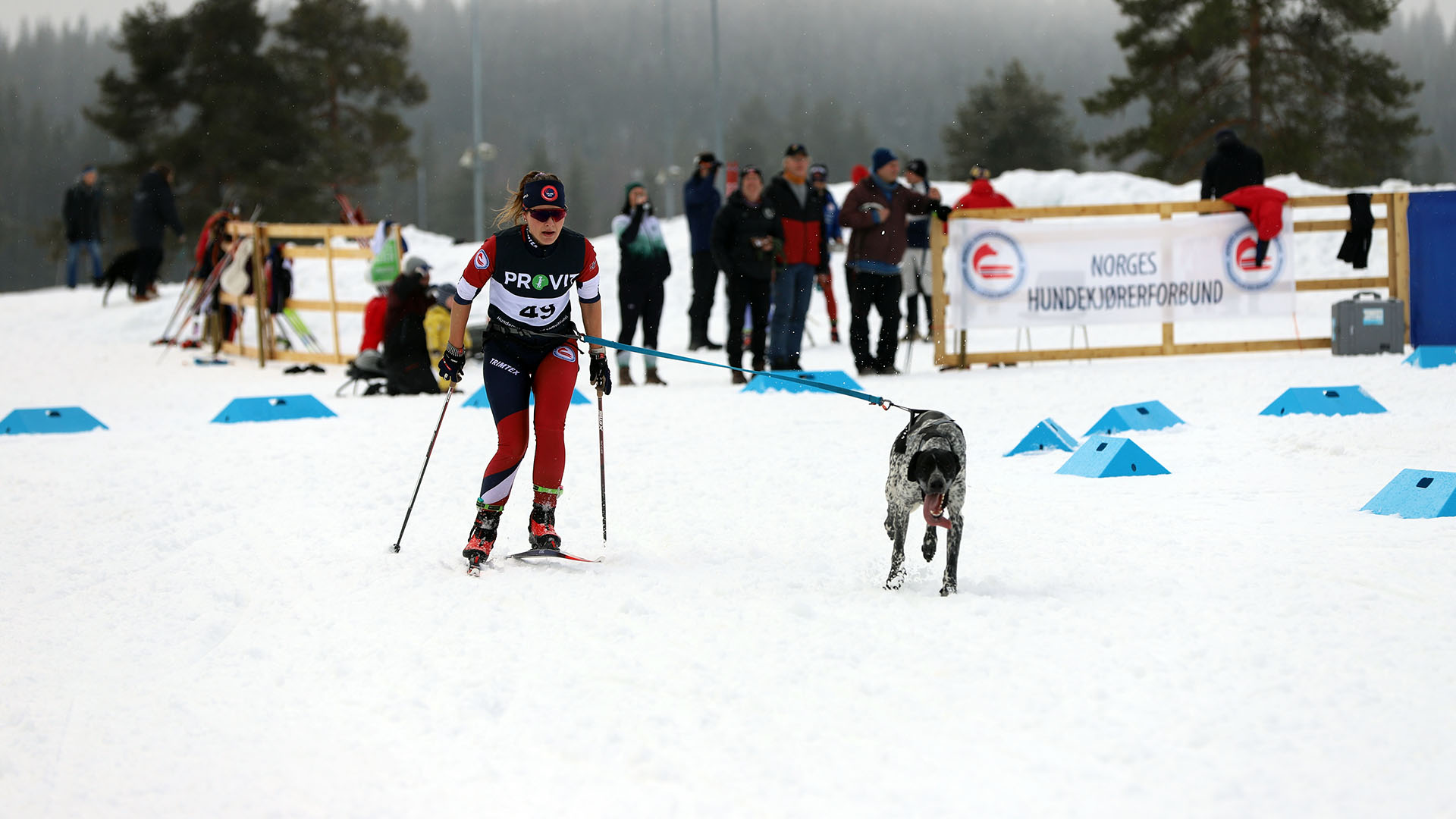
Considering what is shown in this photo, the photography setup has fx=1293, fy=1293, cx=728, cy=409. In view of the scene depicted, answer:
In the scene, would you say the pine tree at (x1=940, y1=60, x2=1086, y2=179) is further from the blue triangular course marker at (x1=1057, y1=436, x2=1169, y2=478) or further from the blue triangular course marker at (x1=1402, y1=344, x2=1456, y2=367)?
the blue triangular course marker at (x1=1057, y1=436, x2=1169, y2=478)

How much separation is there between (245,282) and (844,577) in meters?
14.0

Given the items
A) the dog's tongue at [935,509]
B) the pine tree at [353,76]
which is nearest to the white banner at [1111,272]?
the dog's tongue at [935,509]

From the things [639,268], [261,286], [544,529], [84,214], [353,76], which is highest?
[353,76]

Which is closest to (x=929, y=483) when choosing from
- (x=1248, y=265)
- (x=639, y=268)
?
(x=639, y=268)

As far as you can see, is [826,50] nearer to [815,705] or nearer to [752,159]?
[752,159]

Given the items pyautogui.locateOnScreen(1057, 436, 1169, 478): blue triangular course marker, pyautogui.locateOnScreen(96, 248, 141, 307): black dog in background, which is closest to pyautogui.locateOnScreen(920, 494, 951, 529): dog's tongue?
pyautogui.locateOnScreen(1057, 436, 1169, 478): blue triangular course marker

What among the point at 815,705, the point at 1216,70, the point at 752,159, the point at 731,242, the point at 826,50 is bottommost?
the point at 815,705

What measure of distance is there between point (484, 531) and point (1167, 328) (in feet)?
30.9

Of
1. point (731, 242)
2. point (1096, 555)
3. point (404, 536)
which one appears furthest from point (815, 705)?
point (731, 242)

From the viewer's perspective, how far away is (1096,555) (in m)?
5.33

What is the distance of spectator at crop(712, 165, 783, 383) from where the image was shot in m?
12.1

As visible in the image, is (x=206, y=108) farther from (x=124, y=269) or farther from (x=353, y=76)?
(x=124, y=269)

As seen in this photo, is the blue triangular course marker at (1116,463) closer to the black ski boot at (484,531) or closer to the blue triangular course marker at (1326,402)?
the blue triangular course marker at (1326,402)

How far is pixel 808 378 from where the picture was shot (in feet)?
35.9
